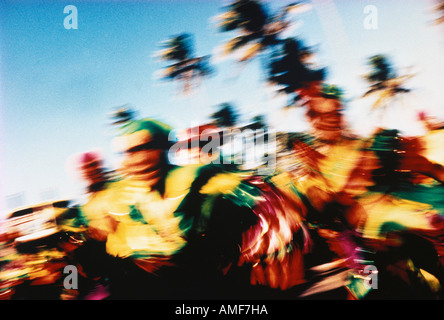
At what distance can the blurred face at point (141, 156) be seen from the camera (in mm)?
1852

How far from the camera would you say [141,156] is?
73.1 inches

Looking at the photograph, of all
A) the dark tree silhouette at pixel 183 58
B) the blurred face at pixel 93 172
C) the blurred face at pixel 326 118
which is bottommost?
the blurred face at pixel 93 172

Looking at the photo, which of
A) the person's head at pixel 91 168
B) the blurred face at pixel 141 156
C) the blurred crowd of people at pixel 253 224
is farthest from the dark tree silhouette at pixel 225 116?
the person's head at pixel 91 168

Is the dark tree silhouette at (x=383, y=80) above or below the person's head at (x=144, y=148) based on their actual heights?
above

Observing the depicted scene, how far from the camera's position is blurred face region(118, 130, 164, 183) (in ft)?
6.07

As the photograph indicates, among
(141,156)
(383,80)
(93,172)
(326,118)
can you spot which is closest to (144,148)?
(141,156)

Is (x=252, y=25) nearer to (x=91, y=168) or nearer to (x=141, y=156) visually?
(x=141, y=156)

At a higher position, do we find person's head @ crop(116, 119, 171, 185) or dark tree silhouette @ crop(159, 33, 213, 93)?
dark tree silhouette @ crop(159, 33, 213, 93)

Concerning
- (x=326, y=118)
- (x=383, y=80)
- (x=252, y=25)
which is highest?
(x=252, y=25)

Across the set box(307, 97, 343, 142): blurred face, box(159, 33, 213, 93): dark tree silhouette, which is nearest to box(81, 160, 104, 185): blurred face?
box(159, 33, 213, 93): dark tree silhouette

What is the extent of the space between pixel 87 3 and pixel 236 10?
79cm

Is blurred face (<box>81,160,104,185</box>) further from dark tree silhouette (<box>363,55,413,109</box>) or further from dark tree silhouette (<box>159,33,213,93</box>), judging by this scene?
dark tree silhouette (<box>363,55,413,109</box>)

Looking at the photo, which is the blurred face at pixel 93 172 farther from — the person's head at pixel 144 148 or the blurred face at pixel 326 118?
the blurred face at pixel 326 118

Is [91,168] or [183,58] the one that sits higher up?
[183,58]
